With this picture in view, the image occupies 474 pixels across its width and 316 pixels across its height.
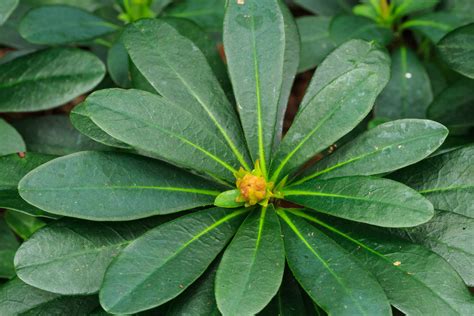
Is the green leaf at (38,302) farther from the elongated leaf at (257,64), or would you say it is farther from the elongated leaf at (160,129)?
the elongated leaf at (257,64)

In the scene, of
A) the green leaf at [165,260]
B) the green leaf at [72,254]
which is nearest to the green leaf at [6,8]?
the green leaf at [72,254]

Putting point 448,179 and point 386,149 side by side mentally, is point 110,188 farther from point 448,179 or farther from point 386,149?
point 448,179

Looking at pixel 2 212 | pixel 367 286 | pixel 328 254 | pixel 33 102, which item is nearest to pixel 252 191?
pixel 328 254

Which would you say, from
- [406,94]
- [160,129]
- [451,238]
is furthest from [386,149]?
[406,94]

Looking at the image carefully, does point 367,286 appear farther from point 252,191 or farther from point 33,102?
point 33,102

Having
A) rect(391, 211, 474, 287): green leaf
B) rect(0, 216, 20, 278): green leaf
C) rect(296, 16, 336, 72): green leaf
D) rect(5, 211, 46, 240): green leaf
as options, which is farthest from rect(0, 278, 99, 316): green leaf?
rect(296, 16, 336, 72): green leaf

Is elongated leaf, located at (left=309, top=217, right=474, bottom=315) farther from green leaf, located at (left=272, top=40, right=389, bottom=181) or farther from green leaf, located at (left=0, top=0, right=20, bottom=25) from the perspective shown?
green leaf, located at (left=0, top=0, right=20, bottom=25)
